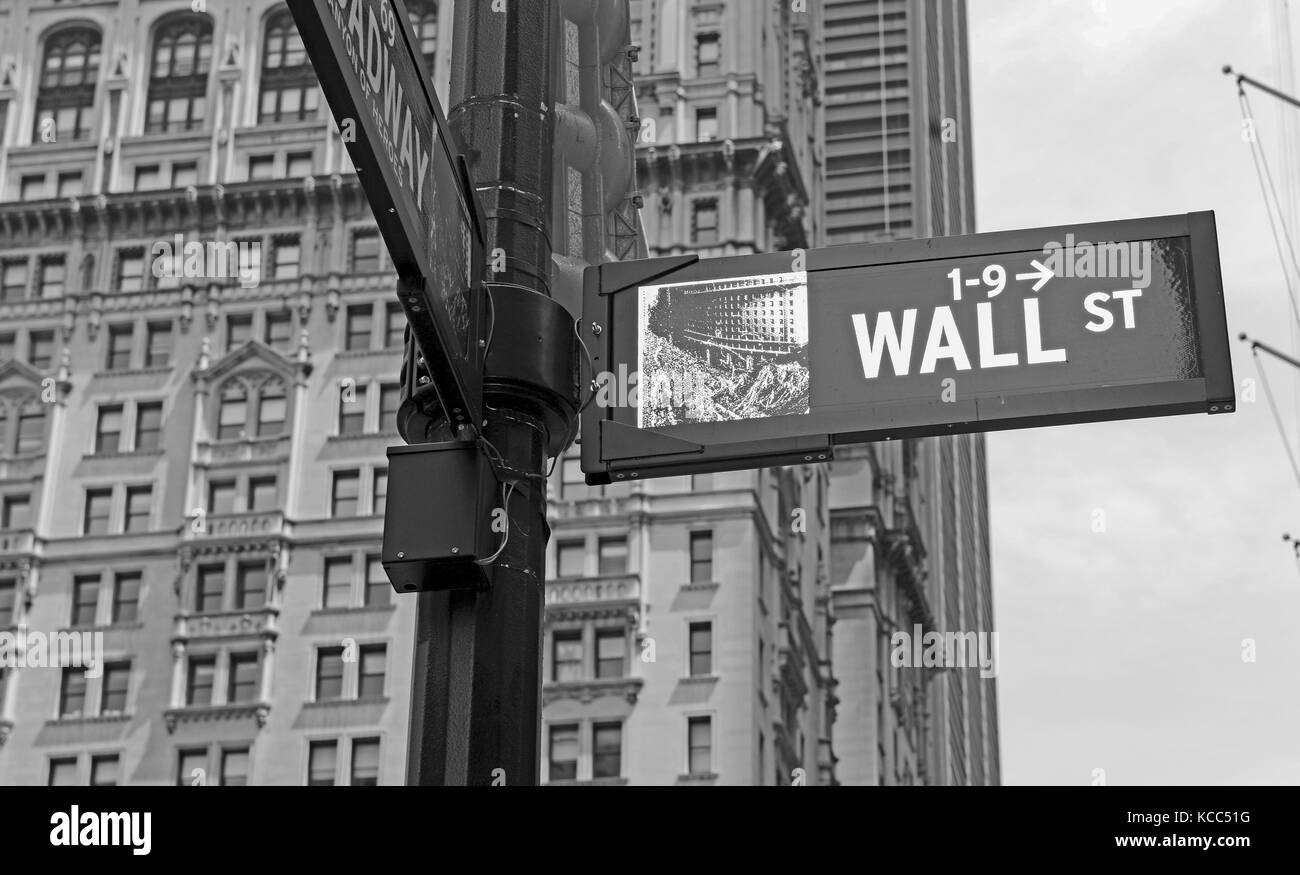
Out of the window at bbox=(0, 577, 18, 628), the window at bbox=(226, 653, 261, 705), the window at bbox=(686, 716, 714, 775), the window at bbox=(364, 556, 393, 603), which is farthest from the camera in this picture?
the window at bbox=(0, 577, 18, 628)

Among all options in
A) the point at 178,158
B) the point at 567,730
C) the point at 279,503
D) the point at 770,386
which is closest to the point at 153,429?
the point at 279,503

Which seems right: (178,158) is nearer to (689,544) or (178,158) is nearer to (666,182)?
(666,182)

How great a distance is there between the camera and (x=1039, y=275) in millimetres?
7320

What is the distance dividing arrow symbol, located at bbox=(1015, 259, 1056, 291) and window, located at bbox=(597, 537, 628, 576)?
2614 inches

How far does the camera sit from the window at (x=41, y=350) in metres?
79.3

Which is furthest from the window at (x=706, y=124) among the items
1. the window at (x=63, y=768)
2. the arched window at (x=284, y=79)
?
the window at (x=63, y=768)

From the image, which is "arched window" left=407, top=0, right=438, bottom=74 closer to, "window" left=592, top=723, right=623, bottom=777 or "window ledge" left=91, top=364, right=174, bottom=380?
"window ledge" left=91, top=364, right=174, bottom=380

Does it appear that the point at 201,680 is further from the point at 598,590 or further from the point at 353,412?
the point at 598,590

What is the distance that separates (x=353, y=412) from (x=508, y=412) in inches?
2791

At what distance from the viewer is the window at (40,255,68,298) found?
265 ft

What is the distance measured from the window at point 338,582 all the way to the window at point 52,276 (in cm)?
1582

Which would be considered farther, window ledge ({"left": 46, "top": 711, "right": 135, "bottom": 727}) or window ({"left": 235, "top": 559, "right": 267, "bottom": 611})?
window ({"left": 235, "top": 559, "right": 267, "bottom": 611})

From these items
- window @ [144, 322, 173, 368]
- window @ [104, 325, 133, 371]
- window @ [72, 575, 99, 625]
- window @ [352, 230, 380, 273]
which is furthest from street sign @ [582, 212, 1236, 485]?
window @ [104, 325, 133, 371]
